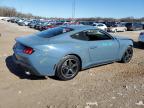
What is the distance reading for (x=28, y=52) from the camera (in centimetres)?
595

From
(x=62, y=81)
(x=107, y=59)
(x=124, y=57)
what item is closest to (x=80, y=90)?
(x=62, y=81)

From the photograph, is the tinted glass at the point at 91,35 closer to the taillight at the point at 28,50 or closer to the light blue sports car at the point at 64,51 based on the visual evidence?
the light blue sports car at the point at 64,51

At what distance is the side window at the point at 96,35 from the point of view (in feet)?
23.1

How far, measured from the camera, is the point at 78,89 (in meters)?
5.70

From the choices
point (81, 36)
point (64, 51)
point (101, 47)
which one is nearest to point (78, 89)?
point (64, 51)

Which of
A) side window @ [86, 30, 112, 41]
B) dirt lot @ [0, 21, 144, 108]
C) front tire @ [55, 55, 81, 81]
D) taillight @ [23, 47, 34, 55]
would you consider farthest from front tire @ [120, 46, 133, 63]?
taillight @ [23, 47, 34, 55]

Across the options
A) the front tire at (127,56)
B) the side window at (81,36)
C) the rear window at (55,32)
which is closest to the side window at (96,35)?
the side window at (81,36)

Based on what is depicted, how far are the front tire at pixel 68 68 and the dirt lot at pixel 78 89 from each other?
0.16 m

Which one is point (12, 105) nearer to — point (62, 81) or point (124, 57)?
point (62, 81)

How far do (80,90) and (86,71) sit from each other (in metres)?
1.74

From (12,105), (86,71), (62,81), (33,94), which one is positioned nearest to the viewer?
(12,105)

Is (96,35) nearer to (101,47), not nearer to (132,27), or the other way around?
(101,47)

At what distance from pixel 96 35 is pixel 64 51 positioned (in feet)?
4.94

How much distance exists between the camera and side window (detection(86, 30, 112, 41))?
7.05 meters
